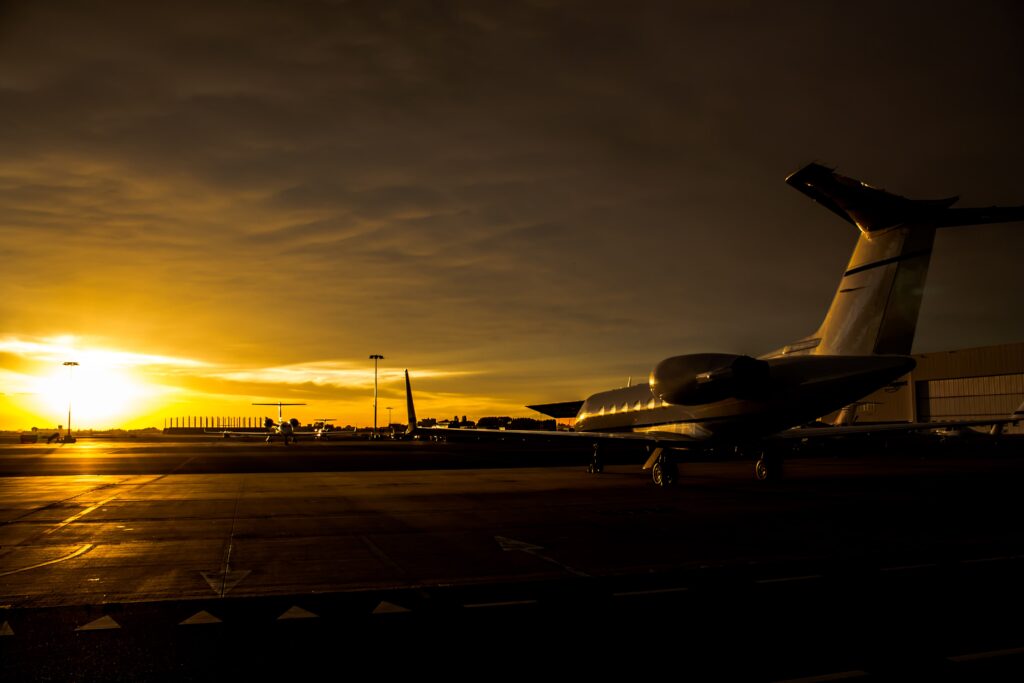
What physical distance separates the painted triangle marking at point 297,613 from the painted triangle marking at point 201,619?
0.63 m

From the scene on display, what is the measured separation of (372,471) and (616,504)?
17456mm

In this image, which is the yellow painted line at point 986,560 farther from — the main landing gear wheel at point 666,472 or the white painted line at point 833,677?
the main landing gear wheel at point 666,472

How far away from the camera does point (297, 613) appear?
7.22m

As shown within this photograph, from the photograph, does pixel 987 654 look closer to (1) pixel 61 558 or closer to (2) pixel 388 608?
(2) pixel 388 608

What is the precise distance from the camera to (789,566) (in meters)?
9.37

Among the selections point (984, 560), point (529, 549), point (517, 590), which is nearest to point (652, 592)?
point (517, 590)

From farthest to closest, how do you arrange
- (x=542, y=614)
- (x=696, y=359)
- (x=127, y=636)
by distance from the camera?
(x=696, y=359) < (x=542, y=614) < (x=127, y=636)

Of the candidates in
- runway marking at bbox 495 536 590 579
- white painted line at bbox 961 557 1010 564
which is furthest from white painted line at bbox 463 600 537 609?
white painted line at bbox 961 557 1010 564

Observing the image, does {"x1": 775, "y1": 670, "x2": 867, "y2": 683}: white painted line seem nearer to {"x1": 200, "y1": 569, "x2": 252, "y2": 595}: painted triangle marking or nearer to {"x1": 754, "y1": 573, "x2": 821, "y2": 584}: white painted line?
{"x1": 754, "y1": 573, "x2": 821, "y2": 584}: white painted line

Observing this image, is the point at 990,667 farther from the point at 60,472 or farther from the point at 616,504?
the point at 60,472

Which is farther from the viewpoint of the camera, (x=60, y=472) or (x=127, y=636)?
(x=60, y=472)

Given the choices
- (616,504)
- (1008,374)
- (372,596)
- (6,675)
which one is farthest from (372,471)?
(1008,374)

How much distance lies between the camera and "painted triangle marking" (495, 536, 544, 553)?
429 inches

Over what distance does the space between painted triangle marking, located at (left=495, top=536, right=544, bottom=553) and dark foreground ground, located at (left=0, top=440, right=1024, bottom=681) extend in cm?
9
